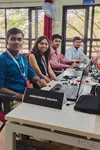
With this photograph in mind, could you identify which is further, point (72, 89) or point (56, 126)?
point (72, 89)

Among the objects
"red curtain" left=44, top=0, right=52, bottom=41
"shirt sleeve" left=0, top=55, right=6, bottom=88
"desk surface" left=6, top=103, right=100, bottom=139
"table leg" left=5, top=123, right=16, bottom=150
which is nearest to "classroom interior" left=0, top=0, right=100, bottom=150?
"red curtain" left=44, top=0, right=52, bottom=41

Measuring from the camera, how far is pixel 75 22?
16.9 feet

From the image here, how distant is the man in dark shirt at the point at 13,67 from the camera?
188 cm

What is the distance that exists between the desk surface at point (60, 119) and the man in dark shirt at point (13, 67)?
0.60m

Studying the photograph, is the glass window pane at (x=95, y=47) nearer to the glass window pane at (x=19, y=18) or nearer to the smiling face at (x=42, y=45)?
the glass window pane at (x=19, y=18)

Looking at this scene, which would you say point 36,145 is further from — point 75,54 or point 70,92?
point 75,54

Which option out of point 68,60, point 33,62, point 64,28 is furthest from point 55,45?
point 64,28

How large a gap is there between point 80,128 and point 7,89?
0.99m

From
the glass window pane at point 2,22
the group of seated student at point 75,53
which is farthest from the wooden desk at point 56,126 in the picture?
the glass window pane at point 2,22

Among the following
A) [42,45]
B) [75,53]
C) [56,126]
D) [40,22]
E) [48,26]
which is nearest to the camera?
[56,126]

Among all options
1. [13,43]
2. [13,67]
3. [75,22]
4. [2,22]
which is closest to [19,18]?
[2,22]

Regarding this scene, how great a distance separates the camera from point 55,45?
12.5ft

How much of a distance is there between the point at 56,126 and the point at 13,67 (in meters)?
1.01

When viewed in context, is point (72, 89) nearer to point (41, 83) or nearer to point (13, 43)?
point (41, 83)
